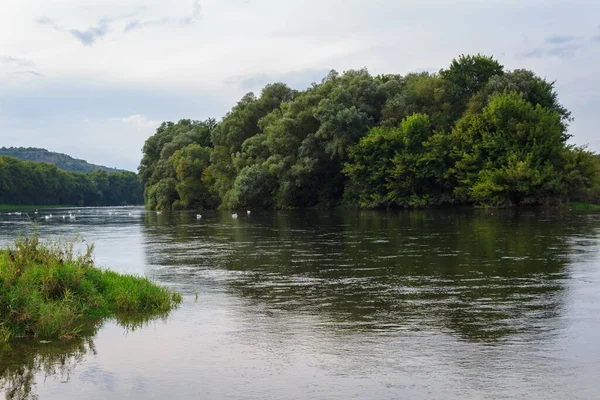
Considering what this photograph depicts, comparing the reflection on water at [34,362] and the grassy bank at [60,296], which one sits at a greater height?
the grassy bank at [60,296]

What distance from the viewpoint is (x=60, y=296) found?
13820mm

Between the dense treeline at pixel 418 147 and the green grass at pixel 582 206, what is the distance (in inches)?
37.4

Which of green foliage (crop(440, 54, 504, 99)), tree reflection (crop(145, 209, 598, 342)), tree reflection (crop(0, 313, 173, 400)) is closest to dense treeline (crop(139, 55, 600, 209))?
green foliage (crop(440, 54, 504, 99))

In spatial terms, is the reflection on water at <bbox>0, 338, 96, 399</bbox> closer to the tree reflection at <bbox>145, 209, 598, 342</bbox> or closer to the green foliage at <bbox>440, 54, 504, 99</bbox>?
the tree reflection at <bbox>145, 209, 598, 342</bbox>

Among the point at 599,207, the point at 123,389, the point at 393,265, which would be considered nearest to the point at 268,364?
the point at 123,389

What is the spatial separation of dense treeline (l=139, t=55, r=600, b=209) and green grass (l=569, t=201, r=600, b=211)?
0.95 meters

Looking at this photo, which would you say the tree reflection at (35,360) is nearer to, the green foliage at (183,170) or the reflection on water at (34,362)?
the reflection on water at (34,362)

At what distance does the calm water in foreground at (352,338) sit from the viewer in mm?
8875

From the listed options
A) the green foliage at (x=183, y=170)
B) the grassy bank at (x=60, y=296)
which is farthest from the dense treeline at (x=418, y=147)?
the grassy bank at (x=60, y=296)

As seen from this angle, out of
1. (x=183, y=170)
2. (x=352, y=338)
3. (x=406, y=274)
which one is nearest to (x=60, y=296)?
(x=352, y=338)

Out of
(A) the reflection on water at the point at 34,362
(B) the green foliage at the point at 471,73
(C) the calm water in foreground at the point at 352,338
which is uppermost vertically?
(B) the green foliage at the point at 471,73

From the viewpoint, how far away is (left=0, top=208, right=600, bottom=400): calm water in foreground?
29.1 ft

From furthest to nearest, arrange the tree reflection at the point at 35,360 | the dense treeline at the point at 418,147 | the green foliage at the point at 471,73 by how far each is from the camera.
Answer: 1. the green foliage at the point at 471,73
2. the dense treeline at the point at 418,147
3. the tree reflection at the point at 35,360

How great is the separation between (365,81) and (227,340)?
73.6 meters
